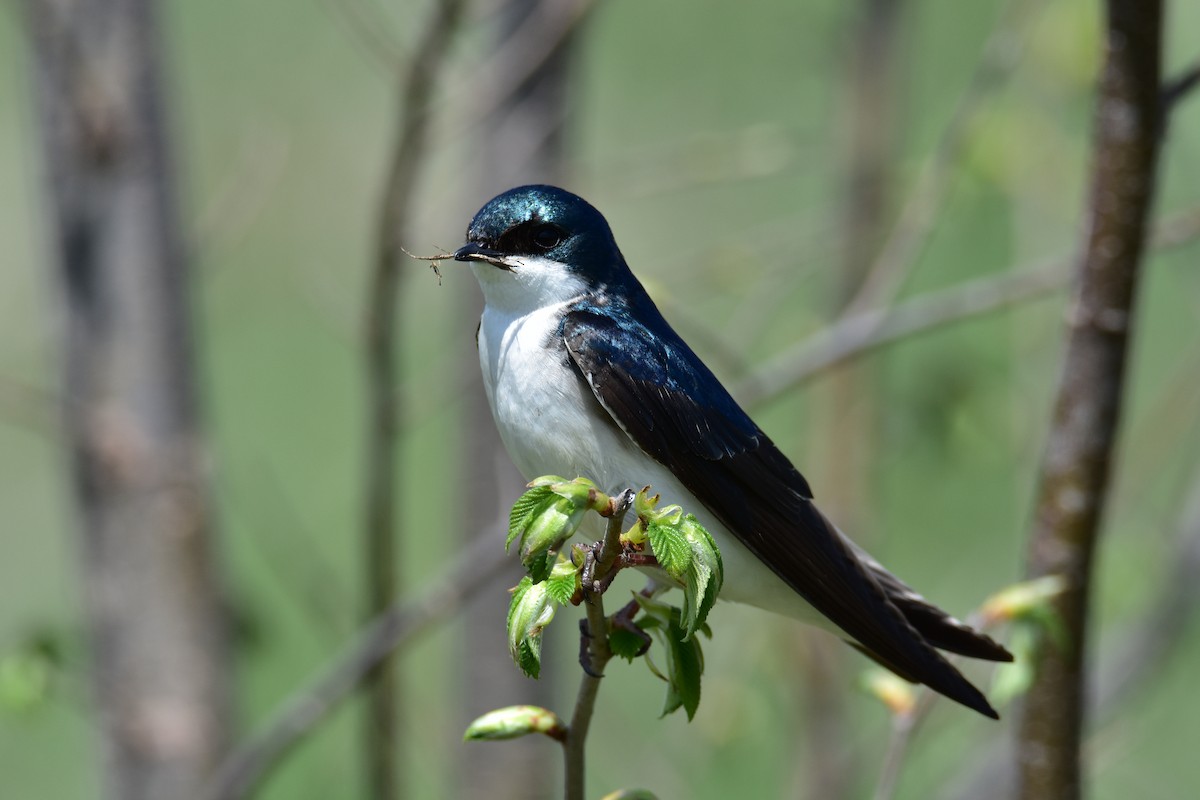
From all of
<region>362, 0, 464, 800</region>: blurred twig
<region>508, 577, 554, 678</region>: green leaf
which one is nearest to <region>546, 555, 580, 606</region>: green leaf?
<region>508, 577, 554, 678</region>: green leaf

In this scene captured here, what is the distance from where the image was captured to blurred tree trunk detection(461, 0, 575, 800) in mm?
3656

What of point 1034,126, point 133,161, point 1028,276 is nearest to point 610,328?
point 1028,276

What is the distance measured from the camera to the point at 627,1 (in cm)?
1056

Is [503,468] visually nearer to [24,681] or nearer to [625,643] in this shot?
[24,681]

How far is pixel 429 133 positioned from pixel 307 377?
21.5 feet

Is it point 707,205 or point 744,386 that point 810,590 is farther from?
point 707,205

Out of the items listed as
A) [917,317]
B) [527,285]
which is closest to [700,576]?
[527,285]

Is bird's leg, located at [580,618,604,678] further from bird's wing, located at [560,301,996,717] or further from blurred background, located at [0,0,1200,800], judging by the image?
bird's wing, located at [560,301,996,717]

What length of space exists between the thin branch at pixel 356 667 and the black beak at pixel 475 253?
2.66ft

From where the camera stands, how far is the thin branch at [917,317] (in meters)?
2.99

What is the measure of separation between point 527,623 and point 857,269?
308 cm

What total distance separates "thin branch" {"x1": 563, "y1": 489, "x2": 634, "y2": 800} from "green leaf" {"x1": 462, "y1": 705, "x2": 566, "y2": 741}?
0.05m

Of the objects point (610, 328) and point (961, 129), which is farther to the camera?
point (961, 129)

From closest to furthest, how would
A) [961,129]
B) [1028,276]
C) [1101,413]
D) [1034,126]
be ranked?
[1101,413]
[1028,276]
[961,129]
[1034,126]
